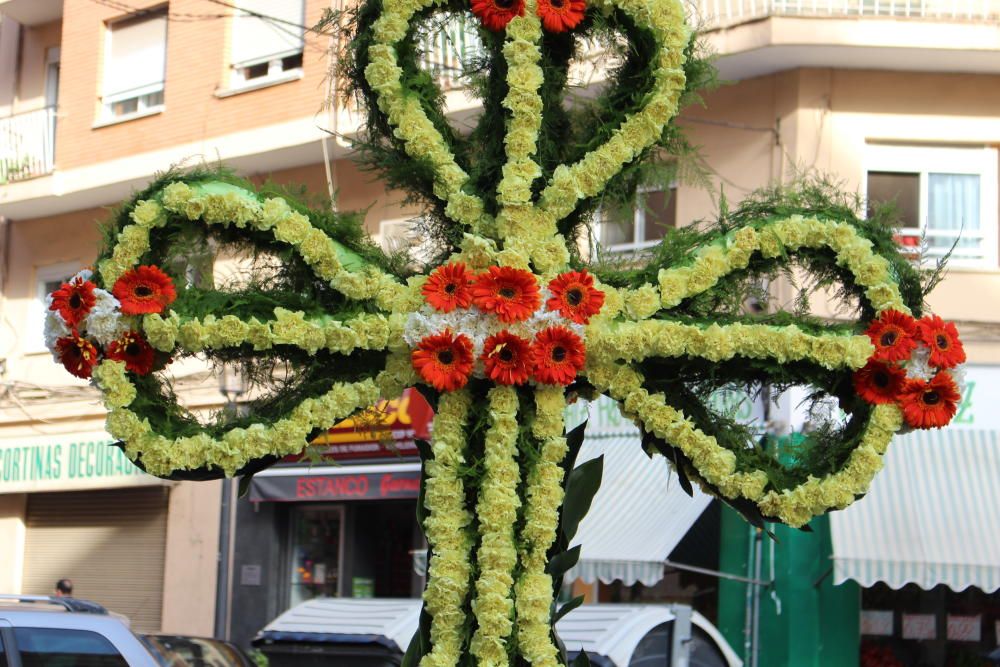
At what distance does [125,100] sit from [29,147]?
5.12ft

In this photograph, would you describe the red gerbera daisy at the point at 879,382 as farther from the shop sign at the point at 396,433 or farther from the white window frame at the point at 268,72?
the white window frame at the point at 268,72

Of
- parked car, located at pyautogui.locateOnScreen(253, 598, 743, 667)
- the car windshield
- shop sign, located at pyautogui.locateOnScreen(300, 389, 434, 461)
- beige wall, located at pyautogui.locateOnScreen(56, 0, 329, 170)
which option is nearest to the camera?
parked car, located at pyautogui.locateOnScreen(253, 598, 743, 667)

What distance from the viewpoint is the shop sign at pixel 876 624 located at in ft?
44.5

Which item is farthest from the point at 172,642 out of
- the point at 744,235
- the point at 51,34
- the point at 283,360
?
the point at 51,34

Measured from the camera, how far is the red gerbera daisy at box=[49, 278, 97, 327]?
5465 millimetres

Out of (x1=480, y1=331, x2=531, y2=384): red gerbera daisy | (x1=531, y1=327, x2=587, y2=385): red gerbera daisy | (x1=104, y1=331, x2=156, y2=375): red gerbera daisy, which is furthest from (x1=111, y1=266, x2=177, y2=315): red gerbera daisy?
(x1=531, y1=327, x2=587, y2=385): red gerbera daisy

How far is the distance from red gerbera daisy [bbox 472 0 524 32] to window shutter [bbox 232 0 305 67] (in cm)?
1136

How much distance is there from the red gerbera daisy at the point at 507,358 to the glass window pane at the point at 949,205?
31.0 feet

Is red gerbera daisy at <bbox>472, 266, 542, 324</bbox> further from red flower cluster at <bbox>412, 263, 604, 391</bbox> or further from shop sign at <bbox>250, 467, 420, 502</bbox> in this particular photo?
shop sign at <bbox>250, 467, 420, 502</bbox>

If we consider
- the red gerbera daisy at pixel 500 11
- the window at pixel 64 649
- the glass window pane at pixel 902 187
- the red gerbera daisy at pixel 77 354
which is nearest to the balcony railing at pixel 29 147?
the glass window pane at pixel 902 187

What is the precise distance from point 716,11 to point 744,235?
918cm

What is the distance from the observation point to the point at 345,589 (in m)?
16.8

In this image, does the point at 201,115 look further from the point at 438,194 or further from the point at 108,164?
the point at 438,194

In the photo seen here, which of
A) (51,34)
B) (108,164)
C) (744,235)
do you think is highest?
(51,34)
